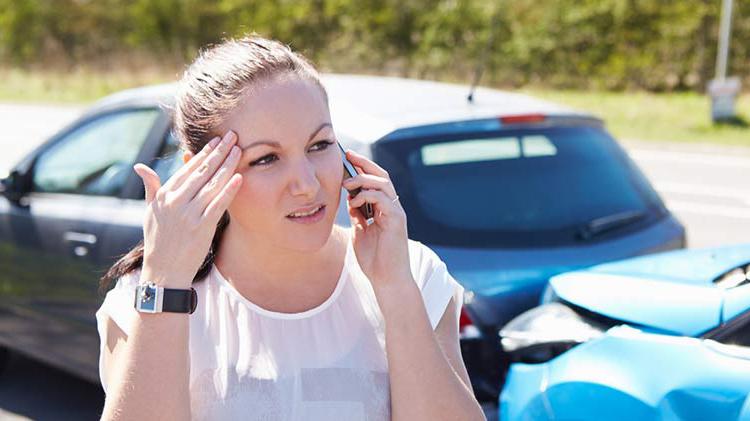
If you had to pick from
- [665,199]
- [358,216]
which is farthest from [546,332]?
[665,199]

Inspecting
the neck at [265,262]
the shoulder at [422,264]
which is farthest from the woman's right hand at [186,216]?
the shoulder at [422,264]

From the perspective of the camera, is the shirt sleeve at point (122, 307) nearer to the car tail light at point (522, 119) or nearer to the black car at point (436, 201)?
the black car at point (436, 201)

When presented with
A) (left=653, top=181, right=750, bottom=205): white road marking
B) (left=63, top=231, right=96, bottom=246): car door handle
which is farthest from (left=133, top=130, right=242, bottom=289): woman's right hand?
(left=653, top=181, right=750, bottom=205): white road marking

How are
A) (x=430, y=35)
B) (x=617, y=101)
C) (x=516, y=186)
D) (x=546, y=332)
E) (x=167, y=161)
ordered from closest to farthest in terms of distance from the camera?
(x=546, y=332) → (x=516, y=186) → (x=167, y=161) → (x=617, y=101) → (x=430, y=35)

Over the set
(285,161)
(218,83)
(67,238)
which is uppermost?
(218,83)

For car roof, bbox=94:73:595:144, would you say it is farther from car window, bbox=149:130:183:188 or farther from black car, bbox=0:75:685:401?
car window, bbox=149:130:183:188

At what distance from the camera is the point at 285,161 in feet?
7.01

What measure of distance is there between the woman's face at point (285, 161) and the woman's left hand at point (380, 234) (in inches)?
2.3

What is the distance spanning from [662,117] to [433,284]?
17.8 m

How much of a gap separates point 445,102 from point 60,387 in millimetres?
2639

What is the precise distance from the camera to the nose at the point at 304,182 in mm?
2121

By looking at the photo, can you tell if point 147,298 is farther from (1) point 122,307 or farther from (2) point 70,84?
(2) point 70,84

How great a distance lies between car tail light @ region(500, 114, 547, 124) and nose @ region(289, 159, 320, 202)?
6.11ft

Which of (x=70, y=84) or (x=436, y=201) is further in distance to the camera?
(x=70, y=84)
